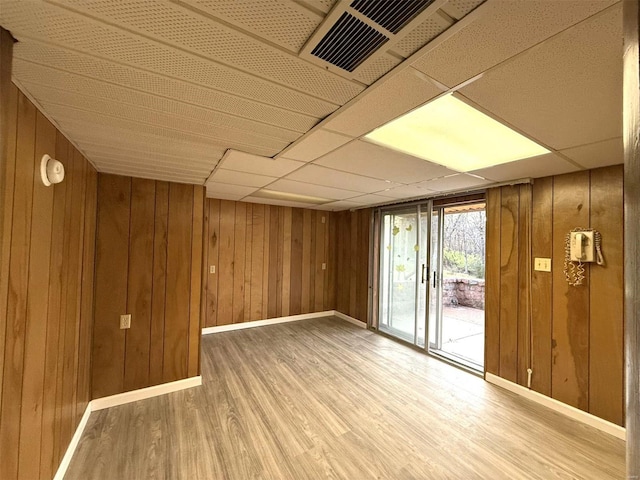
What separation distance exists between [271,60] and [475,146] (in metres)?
1.74

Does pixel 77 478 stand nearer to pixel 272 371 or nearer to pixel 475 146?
pixel 272 371

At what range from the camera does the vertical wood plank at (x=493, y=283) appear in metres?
2.88

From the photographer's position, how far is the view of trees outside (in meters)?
5.19

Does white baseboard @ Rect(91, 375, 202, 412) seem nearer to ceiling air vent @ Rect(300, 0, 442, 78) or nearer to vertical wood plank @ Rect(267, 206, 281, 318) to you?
vertical wood plank @ Rect(267, 206, 281, 318)

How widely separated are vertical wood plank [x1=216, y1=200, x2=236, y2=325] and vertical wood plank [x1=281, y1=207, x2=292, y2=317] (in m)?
0.99

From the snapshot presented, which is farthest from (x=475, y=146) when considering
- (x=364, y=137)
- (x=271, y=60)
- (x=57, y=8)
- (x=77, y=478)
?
(x=77, y=478)

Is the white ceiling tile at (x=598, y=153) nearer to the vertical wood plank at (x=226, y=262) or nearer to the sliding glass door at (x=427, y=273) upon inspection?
the sliding glass door at (x=427, y=273)

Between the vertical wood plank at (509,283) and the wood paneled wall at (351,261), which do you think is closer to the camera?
the vertical wood plank at (509,283)

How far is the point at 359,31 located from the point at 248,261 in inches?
170

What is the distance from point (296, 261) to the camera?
527 cm

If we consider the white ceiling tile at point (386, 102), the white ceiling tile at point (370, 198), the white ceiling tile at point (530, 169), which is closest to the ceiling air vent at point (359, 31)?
the white ceiling tile at point (386, 102)

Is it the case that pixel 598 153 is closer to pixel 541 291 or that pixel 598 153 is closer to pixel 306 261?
pixel 541 291

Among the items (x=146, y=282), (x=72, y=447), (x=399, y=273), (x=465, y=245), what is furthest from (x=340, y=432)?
(x=465, y=245)

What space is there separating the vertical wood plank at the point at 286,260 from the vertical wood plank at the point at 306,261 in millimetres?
314
